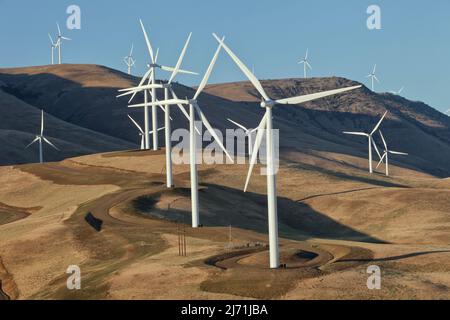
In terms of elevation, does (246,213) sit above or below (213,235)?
below

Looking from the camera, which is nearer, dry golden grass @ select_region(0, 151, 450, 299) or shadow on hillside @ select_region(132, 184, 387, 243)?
dry golden grass @ select_region(0, 151, 450, 299)

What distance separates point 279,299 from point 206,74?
4163 centimetres

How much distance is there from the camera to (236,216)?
438 feet

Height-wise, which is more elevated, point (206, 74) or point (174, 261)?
point (206, 74)

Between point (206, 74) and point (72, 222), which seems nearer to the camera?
point (206, 74)

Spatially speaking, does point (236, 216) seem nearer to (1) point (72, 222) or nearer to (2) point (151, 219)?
(2) point (151, 219)

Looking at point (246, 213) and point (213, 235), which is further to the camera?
point (246, 213)

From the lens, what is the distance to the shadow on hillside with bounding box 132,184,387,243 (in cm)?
12444

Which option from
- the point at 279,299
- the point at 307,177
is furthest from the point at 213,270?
the point at 307,177

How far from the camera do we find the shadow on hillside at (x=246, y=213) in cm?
12444

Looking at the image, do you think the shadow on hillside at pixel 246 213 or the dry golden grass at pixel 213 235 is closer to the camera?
the dry golden grass at pixel 213 235

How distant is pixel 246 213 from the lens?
138 metres
